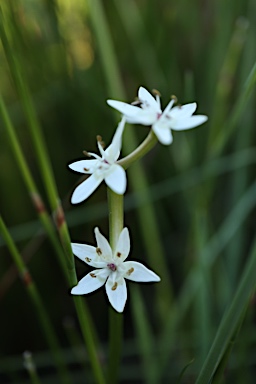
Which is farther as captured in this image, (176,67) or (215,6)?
(215,6)

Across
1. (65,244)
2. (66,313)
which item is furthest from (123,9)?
(65,244)

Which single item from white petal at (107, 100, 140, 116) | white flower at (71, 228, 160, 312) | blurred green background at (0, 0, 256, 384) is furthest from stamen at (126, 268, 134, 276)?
blurred green background at (0, 0, 256, 384)

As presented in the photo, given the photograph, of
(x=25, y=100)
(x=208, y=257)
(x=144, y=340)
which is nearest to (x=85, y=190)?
(x=25, y=100)

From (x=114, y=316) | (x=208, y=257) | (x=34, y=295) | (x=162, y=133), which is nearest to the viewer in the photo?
(x=162, y=133)

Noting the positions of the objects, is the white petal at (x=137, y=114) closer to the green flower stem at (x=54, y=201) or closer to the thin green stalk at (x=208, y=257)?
the green flower stem at (x=54, y=201)

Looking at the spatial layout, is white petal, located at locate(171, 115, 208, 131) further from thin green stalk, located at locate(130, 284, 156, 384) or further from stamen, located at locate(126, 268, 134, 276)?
thin green stalk, located at locate(130, 284, 156, 384)

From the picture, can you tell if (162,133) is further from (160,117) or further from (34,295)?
(34,295)

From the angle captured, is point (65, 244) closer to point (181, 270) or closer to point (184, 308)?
point (184, 308)
